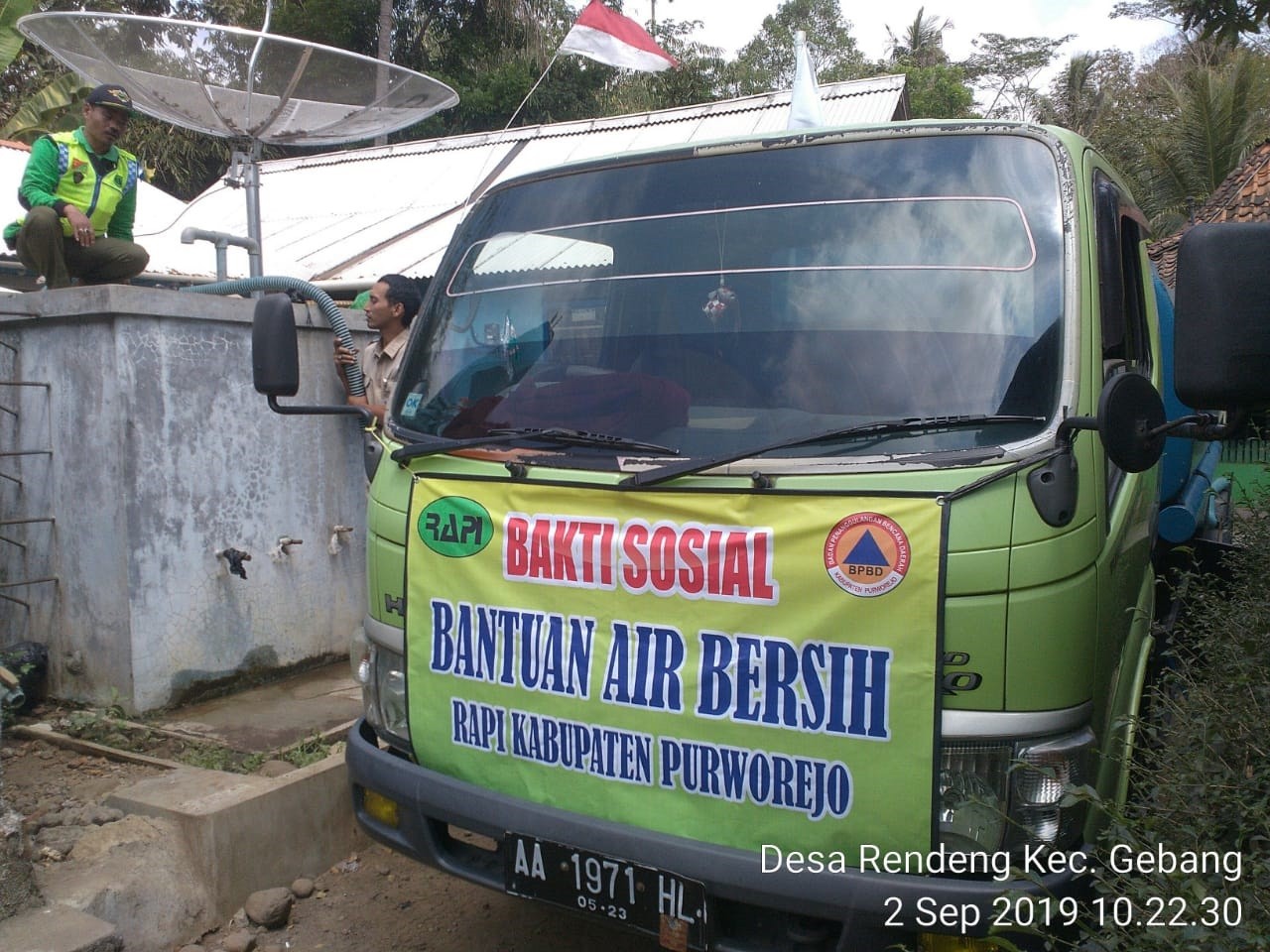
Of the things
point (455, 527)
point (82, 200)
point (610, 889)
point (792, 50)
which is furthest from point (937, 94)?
point (610, 889)

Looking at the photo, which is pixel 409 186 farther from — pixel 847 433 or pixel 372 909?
pixel 847 433

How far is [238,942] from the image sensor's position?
3.25 m

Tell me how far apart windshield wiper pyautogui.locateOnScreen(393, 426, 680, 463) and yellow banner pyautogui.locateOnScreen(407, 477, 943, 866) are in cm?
12

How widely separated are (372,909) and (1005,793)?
7.45 feet

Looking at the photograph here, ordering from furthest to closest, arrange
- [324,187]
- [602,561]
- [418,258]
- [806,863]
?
[324,187], [418,258], [602,561], [806,863]

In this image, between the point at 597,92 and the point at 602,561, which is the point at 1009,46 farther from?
the point at 602,561

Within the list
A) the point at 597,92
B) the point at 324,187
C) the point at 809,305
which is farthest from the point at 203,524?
the point at 597,92

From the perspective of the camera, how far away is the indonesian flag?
29.3 feet

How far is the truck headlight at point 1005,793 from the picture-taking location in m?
2.12

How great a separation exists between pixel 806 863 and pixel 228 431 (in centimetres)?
350

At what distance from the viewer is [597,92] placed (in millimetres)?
23859

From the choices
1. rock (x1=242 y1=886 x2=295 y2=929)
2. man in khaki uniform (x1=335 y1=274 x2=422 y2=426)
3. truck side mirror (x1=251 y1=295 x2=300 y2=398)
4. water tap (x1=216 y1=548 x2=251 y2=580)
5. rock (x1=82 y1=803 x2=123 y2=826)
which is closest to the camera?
truck side mirror (x1=251 y1=295 x2=300 y2=398)

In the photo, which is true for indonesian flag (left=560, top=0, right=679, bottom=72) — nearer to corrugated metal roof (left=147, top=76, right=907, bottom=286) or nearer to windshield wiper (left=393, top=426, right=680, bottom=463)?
corrugated metal roof (left=147, top=76, right=907, bottom=286)

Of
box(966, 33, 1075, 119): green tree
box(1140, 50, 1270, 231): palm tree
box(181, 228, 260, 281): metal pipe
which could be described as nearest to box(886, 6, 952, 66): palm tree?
box(966, 33, 1075, 119): green tree
